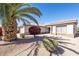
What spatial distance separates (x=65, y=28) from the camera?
427 centimetres

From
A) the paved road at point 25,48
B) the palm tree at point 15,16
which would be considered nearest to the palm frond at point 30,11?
the palm tree at point 15,16

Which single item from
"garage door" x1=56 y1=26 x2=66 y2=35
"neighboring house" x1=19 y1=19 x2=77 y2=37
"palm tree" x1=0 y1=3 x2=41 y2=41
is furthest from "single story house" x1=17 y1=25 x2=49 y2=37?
"garage door" x1=56 y1=26 x2=66 y2=35

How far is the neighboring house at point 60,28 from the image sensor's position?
4.18m

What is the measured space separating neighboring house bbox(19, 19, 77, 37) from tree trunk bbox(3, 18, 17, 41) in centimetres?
21

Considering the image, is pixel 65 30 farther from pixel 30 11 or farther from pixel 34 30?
pixel 30 11

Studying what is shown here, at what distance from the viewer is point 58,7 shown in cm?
407

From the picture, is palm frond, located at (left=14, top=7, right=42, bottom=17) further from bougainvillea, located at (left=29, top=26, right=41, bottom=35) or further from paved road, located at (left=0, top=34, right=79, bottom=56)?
paved road, located at (left=0, top=34, right=79, bottom=56)

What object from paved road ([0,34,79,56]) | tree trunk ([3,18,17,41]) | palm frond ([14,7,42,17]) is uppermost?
palm frond ([14,7,42,17])

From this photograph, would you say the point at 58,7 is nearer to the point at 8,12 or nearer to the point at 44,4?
the point at 44,4

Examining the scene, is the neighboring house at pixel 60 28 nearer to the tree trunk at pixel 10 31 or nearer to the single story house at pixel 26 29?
the single story house at pixel 26 29

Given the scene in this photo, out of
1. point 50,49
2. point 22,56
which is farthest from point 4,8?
point 50,49

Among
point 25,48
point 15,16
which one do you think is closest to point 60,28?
point 25,48

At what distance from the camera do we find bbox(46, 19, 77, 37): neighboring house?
4.18 m

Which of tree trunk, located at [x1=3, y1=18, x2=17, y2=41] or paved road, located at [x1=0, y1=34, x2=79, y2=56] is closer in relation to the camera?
paved road, located at [x1=0, y1=34, x2=79, y2=56]
